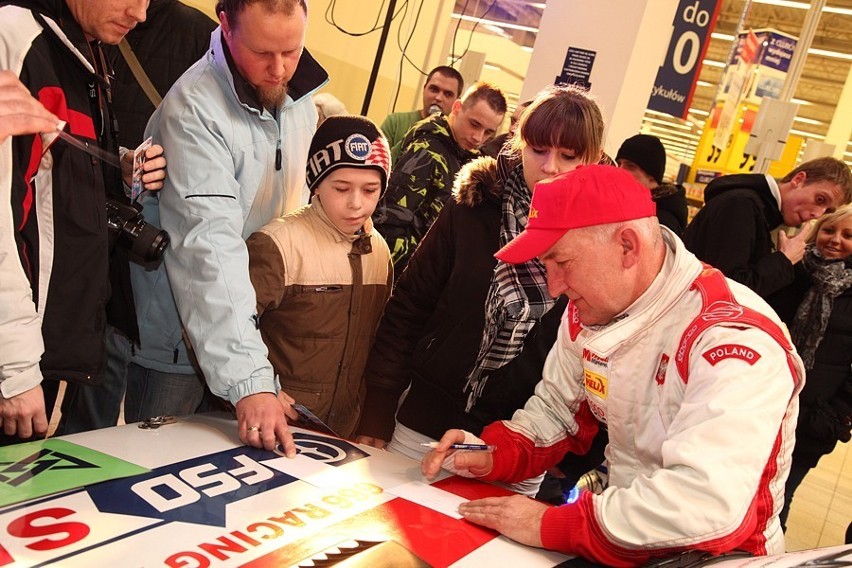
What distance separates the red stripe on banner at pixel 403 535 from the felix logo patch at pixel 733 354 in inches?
19.3

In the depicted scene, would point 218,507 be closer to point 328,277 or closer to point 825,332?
point 328,277

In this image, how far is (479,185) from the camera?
202 cm

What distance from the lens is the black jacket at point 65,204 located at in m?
1.48

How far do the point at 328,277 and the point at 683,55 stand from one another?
4133 millimetres

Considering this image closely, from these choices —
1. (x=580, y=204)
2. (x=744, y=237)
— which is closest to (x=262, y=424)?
(x=580, y=204)

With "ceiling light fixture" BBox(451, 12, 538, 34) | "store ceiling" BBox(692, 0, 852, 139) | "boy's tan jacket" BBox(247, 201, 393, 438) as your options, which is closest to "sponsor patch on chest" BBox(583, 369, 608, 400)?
"boy's tan jacket" BBox(247, 201, 393, 438)

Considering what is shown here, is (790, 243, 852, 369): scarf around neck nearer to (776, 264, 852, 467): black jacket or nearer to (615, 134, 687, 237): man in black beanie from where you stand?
(776, 264, 852, 467): black jacket

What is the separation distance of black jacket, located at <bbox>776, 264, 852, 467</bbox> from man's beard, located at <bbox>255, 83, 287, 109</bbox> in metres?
2.55

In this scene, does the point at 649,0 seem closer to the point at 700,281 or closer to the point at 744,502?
the point at 700,281

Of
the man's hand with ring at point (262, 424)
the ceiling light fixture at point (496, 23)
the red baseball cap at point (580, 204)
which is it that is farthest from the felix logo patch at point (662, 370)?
the ceiling light fixture at point (496, 23)

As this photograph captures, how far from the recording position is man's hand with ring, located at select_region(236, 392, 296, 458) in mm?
1509

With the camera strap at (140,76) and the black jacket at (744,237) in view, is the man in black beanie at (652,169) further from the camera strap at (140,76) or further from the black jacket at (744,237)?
the camera strap at (140,76)

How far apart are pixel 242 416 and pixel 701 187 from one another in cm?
723

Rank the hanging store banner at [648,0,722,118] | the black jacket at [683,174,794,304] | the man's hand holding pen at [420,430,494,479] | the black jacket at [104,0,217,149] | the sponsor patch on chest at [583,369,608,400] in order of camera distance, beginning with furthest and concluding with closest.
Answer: the hanging store banner at [648,0,722,118] < the black jacket at [683,174,794,304] < the black jacket at [104,0,217,149] < the man's hand holding pen at [420,430,494,479] < the sponsor patch on chest at [583,369,608,400]
